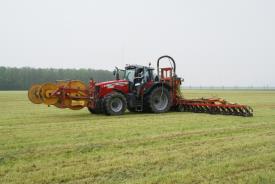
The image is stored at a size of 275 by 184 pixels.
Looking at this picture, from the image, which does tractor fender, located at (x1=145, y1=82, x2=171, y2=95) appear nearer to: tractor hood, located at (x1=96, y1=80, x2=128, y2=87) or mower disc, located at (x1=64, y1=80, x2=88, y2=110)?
tractor hood, located at (x1=96, y1=80, x2=128, y2=87)

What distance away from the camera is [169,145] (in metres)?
7.96

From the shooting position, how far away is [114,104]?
49.9 feet

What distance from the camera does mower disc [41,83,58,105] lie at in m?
14.1

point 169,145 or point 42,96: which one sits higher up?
point 42,96

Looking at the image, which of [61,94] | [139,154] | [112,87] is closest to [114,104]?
[112,87]

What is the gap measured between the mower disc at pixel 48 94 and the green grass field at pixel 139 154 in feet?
10.4

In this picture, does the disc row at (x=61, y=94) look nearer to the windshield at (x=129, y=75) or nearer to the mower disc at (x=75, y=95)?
the mower disc at (x=75, y=95)

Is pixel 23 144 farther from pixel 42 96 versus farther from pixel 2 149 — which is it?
pixel 42 96

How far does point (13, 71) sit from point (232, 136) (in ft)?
281

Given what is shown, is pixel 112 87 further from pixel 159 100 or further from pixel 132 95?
pixel 159 100

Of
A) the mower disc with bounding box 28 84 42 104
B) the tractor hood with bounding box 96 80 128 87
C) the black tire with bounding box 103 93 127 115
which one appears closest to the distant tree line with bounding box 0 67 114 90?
the tractor hood with bounding box 96 80 128 87

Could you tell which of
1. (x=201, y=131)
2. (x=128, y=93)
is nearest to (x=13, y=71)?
(x=128, y=93)

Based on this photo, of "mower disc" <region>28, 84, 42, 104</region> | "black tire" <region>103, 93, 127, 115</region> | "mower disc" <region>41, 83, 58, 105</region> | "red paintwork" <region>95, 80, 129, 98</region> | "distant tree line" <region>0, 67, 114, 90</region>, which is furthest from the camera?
"distant tree line" <region>0, 67, 114, 90</region>

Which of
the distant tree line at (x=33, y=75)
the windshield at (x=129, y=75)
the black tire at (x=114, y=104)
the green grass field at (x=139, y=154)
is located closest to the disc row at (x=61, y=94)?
the black tire at (x=114, y=104)
